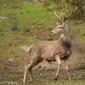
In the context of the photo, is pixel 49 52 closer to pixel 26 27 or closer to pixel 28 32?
pixel 28 32

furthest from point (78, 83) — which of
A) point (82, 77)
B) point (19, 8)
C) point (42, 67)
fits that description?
point (19, 8)

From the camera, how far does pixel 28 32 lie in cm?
2950

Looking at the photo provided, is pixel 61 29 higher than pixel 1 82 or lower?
higher

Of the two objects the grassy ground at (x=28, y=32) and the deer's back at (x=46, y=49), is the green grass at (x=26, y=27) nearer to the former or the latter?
the grassy ground at (x=28, y=32)

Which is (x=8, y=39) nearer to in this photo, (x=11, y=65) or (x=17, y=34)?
(x=17, y=34)

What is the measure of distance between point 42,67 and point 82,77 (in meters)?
4.10

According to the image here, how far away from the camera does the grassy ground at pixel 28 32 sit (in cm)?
1983

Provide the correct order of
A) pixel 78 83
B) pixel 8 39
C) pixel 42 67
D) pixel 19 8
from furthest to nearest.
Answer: pixel 19 8, pixel 8 39, pixel 42 67, pixel 78 83

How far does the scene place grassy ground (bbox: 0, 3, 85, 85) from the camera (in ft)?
65.1

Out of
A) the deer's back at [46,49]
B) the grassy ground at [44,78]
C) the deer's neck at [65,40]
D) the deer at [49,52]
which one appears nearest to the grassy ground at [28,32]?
the grassy ground at [44,78]

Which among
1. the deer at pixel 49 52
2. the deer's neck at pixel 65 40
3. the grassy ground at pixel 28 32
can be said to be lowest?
the grassy ground at pixel 28 32

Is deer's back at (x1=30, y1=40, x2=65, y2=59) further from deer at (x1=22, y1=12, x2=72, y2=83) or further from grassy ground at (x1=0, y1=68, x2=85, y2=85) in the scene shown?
grassy ground at (x1=0, y1=68, x2=85, y2=85)

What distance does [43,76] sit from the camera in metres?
19.6

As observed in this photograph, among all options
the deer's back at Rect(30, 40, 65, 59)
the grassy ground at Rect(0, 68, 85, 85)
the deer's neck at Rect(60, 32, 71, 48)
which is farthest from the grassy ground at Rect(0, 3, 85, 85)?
the deer's neck at Rect(60, 32, 71, 48)
